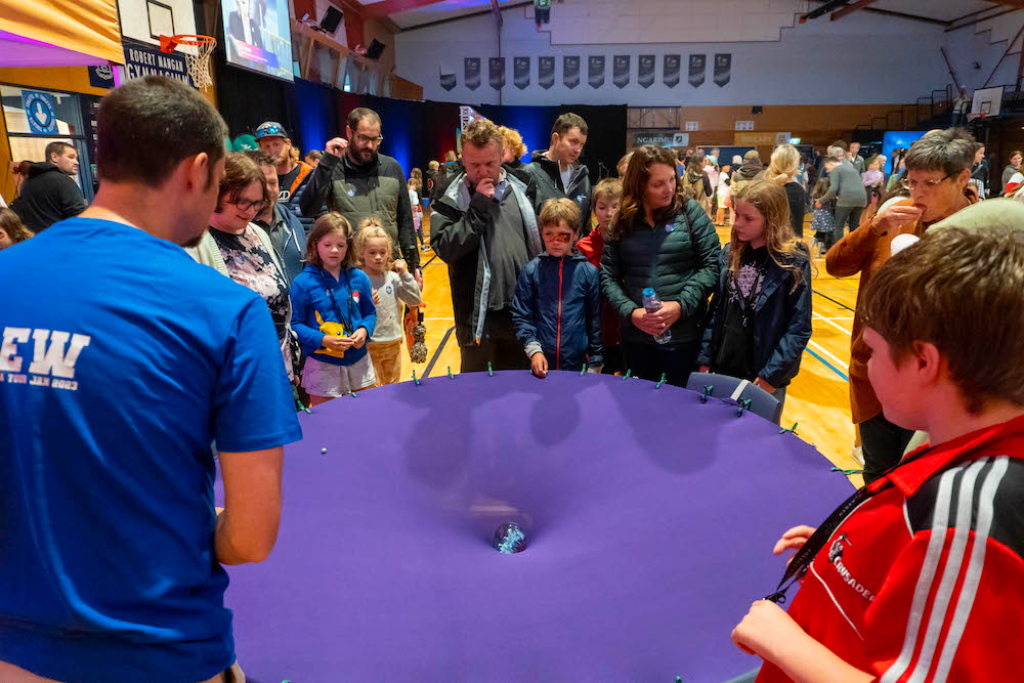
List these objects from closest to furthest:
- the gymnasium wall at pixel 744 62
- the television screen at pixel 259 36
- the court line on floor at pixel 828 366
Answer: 1. the court line on floor at pixel 828 366
2. the television screen at pixel 259 36
3. the gymnasium wall at pixel 744 62

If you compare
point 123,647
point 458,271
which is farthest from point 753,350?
point 123,647

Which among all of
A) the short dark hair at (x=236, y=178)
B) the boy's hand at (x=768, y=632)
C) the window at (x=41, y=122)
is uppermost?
the window at (x=41, y=122)

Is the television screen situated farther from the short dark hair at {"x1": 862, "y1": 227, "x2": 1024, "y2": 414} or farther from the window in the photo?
the short dark hair at {"x1": 862, "y1": 227, "x2": 1024, "y2": 414}

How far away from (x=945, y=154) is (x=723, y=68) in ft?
59.3

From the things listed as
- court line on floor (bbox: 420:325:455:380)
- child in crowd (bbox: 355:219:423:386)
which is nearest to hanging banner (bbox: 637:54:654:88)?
court line on floor (bbox: 420:325:455:380)

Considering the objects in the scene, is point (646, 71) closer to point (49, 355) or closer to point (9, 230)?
point (9, 230)

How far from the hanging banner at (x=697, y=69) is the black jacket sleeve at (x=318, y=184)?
55.9ft

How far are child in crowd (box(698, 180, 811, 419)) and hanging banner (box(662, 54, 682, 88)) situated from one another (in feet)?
57.3

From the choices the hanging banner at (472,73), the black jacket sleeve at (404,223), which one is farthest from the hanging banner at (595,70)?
the black jacket sleeve at (404,223)

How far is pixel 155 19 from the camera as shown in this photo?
244 inches

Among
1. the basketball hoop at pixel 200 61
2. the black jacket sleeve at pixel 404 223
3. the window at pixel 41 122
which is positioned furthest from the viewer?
the basketball hoop at pixel 200 61

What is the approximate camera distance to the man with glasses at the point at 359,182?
3.46 m

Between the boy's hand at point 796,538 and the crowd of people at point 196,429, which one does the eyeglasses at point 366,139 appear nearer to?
the crowd of people at point 196,429

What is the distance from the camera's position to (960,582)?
60cm
